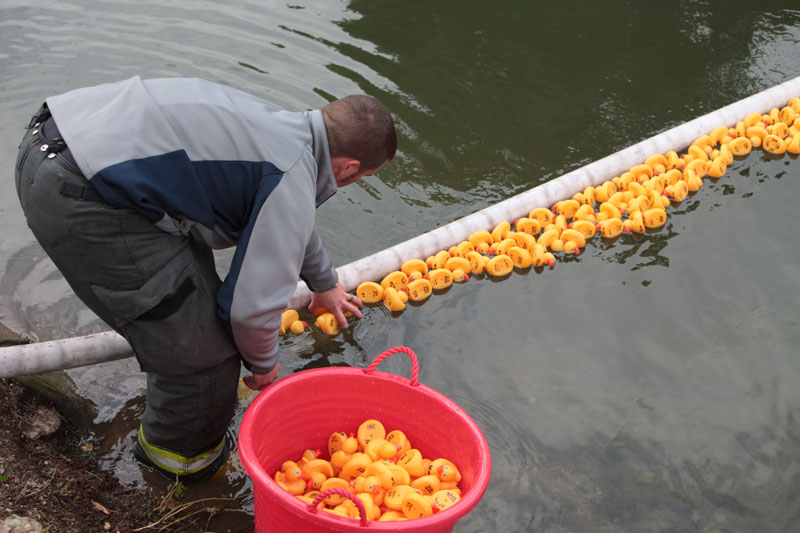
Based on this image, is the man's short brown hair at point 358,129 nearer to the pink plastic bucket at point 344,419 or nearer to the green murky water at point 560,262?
the pink plastic bucket at point 344,419

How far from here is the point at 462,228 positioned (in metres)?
4.32

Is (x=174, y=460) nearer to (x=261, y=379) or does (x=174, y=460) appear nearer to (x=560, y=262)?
(x=261, y=379)

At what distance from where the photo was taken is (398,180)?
5.03m

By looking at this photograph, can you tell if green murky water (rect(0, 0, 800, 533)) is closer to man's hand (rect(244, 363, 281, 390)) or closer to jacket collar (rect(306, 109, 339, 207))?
man's hand (rect(244, 363, 281, 390))

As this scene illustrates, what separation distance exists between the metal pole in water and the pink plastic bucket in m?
0.90

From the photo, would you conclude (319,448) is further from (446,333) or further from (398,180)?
(398,180)

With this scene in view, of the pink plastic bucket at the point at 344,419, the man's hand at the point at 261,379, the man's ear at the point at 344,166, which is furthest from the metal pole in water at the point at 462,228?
the man's ear at the point at 344,166

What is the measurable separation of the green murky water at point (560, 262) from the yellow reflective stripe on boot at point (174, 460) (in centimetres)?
11

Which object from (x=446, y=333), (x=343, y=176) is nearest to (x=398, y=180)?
(x=446, y=333)

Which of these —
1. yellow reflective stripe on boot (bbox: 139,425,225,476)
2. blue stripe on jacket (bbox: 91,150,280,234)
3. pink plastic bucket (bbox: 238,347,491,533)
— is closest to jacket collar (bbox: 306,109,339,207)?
blue stripe on jacket (bbox: 91,150,280,234)

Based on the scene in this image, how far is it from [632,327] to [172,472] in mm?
2512

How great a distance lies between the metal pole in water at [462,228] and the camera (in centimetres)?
294

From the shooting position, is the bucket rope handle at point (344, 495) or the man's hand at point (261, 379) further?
the man's hand at point (261, 379)

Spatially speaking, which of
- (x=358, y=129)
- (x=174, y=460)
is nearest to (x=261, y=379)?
(x=174, y=460)
